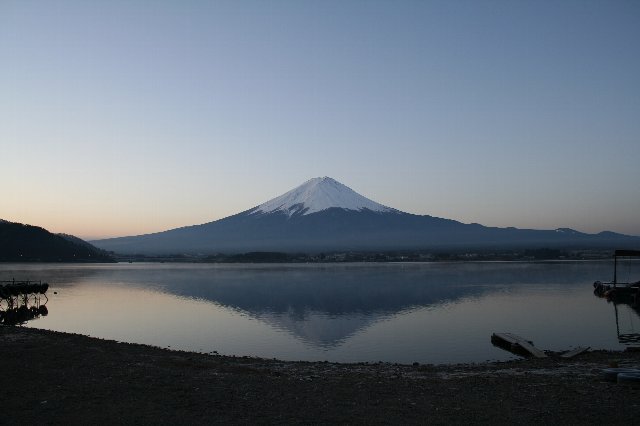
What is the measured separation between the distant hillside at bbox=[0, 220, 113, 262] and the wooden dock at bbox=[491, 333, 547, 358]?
348 feet

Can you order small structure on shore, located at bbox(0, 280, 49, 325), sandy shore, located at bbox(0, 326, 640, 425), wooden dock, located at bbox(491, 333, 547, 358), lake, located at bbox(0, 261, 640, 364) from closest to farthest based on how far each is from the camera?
sandy shore, located at bbox(0, 326, 640, 425), wooden dock, located at bbox(491, 333, 547, 358), lake, located at bbox(0, 261, 640, 364), small structure on shore, located at bbox(0, 280, 49, 325)

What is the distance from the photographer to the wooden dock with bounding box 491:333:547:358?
15898 mm

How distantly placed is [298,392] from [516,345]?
9391 mm

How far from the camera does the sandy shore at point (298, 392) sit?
8.22 metres

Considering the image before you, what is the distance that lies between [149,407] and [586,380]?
7.82 m

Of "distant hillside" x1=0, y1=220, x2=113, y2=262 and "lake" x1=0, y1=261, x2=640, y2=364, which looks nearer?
"lake" x1=0, y1=261, x2=640, y2=364

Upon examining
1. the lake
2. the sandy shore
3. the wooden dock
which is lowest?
the lake

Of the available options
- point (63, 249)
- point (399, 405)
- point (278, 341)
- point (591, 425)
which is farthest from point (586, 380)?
point (63, 249)

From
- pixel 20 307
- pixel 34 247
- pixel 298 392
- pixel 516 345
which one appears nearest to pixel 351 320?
pixel 516 345

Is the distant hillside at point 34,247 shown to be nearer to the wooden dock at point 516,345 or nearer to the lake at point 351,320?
the lake at point 351,320

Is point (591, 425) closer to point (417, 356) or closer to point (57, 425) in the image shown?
point (57, 425)

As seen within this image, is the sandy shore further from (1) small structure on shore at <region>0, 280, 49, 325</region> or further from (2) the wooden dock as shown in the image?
(1) small structure on shore at <region>0, 280, 49, 325</region>

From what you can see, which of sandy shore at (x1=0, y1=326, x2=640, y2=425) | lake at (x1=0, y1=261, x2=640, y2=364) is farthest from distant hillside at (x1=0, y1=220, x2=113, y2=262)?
sandy shore at (x1=0, y1=326, x2=640, y2=425)

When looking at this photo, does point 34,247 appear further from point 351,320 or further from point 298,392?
point 298,392
